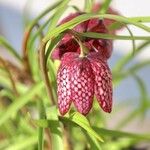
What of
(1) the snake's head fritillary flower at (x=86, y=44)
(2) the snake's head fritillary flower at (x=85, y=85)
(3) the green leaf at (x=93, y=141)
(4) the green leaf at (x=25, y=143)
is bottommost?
(3) the green leaf at (x=93, y=141)

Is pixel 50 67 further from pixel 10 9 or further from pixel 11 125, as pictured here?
pixel 10 9

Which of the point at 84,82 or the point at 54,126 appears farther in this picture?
the point at 54,126

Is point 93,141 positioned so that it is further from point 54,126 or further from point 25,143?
point 25,143

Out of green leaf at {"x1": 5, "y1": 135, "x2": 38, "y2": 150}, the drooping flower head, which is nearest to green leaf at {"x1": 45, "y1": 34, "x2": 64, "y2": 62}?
the drooping flower head

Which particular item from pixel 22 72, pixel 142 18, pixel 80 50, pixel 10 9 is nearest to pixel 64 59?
pixel 80 50

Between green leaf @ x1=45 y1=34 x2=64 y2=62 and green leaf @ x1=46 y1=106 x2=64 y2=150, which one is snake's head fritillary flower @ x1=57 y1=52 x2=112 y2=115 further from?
green leaf @ x1=46 y1=106 x2=64 y2=150

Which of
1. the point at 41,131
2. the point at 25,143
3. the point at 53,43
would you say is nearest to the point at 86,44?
the point at 53,43

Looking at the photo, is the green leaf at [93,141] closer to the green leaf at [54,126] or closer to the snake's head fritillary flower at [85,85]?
the green leaf at [54,126]

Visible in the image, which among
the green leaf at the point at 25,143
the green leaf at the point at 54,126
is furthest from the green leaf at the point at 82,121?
the green leaf at the point at 25,143
